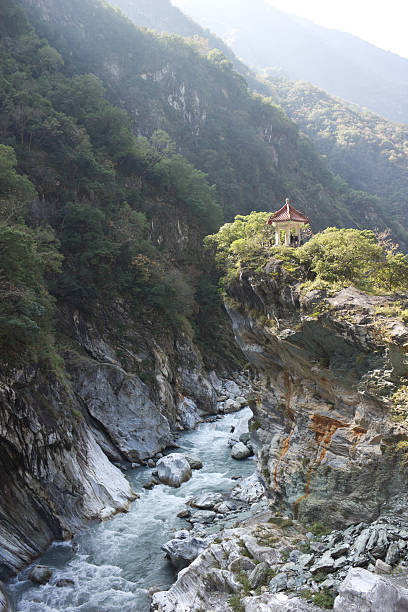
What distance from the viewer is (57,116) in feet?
112

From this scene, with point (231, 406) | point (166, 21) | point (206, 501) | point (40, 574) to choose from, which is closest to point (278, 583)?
point (40, 574)

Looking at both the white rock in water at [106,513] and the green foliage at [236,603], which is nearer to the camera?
the green foliage at [236,603]

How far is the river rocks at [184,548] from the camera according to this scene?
1268 cm

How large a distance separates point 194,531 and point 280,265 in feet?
31.8

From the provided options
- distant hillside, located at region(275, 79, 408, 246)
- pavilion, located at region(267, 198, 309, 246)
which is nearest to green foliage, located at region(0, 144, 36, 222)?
pavilion, located at region(267, 198, 309, 246)

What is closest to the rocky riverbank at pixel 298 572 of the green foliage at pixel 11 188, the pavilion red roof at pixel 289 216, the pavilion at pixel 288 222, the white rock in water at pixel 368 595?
the white rock in water at pixel 368 595

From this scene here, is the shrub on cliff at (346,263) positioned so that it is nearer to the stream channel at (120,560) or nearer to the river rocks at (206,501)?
the river rocks at (206,501)

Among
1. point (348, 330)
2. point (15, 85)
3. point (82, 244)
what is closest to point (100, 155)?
point (15, 85)

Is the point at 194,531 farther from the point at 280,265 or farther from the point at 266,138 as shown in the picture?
the point at 266,138

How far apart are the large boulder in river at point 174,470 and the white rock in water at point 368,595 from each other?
1174 centimetres

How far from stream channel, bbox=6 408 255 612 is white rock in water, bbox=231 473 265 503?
0.53m

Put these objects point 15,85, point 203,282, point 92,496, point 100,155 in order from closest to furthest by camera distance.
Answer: point 92,496
point 15,85
point 100,155
point 203,282

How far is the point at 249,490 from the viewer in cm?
1734

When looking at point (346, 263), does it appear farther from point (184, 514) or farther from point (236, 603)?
point (184, 514)
